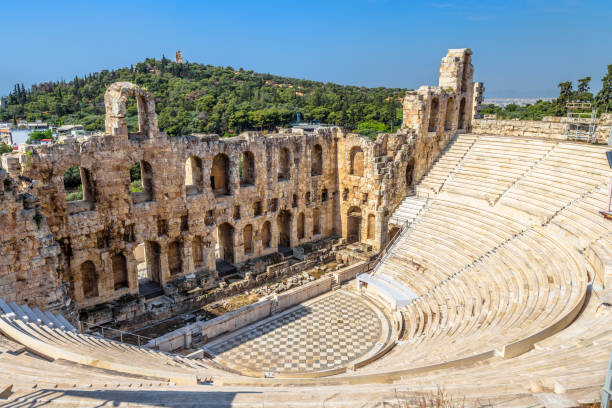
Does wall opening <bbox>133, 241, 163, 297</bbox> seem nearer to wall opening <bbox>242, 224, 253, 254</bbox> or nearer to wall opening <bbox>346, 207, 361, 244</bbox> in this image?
wall opening <bbox>242, 224, 253, 254</bbox>

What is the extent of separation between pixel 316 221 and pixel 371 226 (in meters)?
3.57

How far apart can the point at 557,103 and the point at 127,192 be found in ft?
142

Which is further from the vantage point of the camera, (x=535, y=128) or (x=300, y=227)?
(x=300, y=227)

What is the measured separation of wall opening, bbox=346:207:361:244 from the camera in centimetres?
2828

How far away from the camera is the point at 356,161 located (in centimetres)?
2789

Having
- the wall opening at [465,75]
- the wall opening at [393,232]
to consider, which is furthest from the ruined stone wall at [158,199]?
the wall opening at [465,75]

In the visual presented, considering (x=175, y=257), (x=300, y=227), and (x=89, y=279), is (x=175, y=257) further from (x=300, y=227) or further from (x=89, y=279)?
(x=300, y=227)

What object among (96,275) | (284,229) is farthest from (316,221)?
(96,275)

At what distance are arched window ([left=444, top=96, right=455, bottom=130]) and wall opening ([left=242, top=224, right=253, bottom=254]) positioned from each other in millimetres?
14859

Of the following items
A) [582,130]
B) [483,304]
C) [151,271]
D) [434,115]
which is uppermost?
[434,115]

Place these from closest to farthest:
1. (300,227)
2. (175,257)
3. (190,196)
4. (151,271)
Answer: (190,196) < (151,271) < (175,257) < (300,227)

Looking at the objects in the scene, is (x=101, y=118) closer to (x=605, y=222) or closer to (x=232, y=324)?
Answer: (x=232, y=324)

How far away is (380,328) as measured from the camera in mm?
19875

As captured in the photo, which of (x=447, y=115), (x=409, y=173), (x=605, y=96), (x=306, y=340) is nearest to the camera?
(x=306, y=340)
